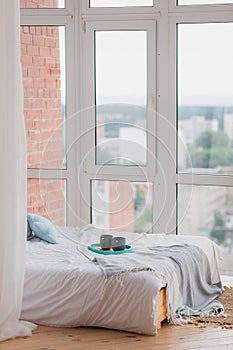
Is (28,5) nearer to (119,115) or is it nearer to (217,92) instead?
(119,115)

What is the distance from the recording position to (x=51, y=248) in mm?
5262

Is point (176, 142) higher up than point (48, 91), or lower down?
lower down

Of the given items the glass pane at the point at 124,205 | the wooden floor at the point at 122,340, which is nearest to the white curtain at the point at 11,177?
the wooden floor at the point at 122,340

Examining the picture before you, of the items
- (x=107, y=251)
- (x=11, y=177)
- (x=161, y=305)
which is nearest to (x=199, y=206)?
(x=107, y=251)

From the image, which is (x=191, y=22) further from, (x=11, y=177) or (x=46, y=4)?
(x=11, y=177)

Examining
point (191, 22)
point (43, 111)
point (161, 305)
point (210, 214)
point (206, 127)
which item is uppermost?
point (191, 22)

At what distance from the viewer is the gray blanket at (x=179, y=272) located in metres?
4.63

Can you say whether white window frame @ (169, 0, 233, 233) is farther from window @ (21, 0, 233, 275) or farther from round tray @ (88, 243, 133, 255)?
round tray @ (88, 243, 133, 255)

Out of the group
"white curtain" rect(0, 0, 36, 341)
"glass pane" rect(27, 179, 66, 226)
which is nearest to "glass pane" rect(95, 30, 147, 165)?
"glass pane" rect(27, 179, 66, 226)

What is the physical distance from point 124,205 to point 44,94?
3.82 feet

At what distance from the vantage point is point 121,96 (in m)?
6.23

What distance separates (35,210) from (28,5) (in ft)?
5.65

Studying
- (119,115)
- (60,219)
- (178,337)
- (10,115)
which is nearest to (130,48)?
(119,115)

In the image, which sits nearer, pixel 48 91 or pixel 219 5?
pixel 219 5
